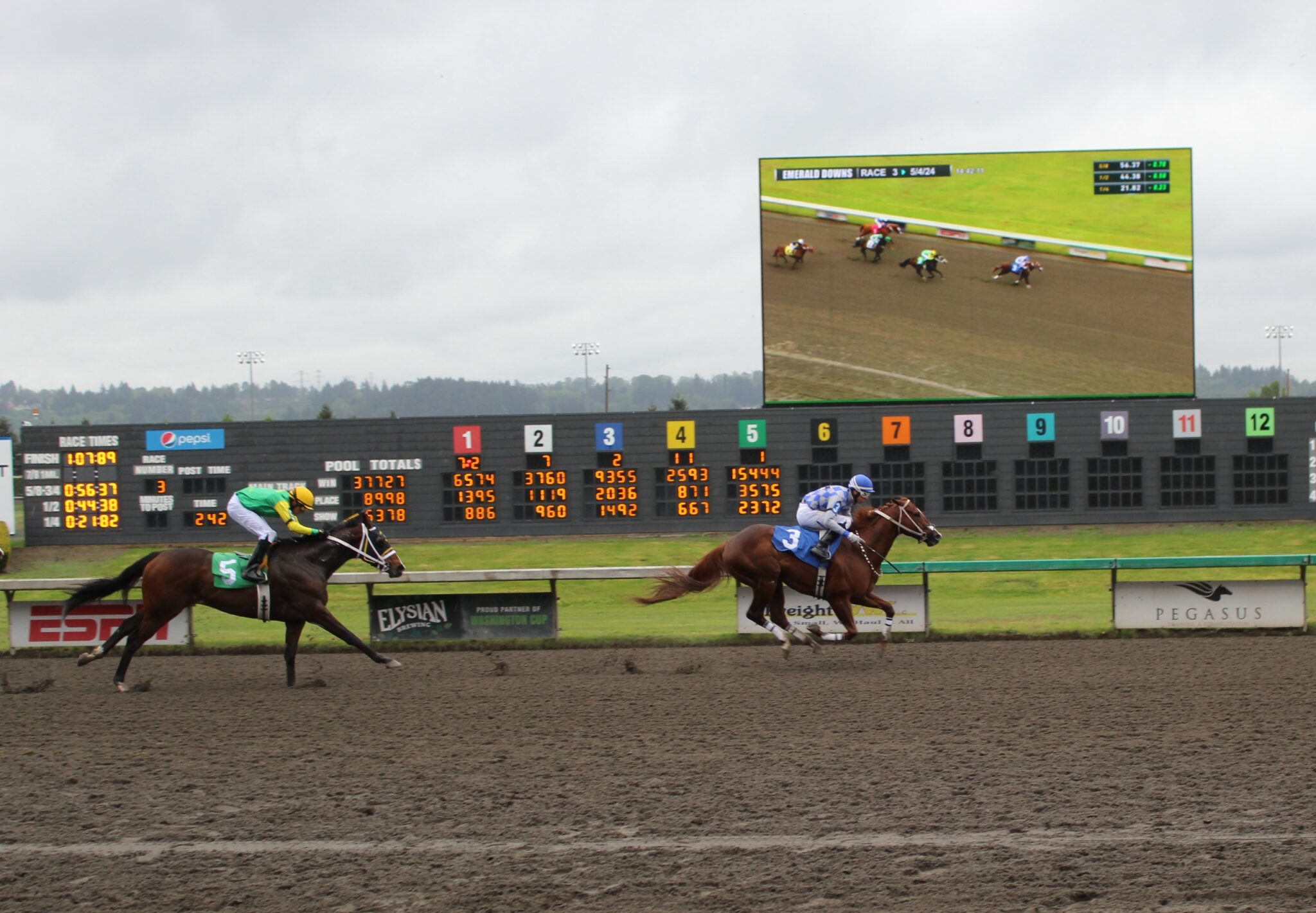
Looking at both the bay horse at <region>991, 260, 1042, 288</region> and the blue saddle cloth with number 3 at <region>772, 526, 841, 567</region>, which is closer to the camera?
the blue saddle cloth with number 3 at <region>772, 526, 841, 567</region>

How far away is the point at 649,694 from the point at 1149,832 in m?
4.88

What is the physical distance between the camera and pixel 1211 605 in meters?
13.4

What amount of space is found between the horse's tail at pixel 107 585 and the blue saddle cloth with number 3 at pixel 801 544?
230 inches

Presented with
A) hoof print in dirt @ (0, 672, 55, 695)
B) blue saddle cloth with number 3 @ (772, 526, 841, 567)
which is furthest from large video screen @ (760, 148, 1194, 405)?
hoof print in dirt @ (0, 672, 55, 695)

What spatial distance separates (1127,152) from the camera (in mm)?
24328

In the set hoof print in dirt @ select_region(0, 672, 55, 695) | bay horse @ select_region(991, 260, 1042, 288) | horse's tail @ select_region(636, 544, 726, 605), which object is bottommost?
hoof print in dirt @ select_region(0, 672, 55, 695)

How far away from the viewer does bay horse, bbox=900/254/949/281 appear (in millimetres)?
24156

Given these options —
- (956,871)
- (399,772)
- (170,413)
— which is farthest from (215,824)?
(170,413)

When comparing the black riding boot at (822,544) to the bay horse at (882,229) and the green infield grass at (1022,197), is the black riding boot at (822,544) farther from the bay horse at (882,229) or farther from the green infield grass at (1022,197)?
the green infield grass at (1022,197)

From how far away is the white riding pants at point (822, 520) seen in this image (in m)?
11.6

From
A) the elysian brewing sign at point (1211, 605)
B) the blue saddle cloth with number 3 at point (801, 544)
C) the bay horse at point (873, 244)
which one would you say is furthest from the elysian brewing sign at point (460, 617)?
the bay horse at point (873, 244)

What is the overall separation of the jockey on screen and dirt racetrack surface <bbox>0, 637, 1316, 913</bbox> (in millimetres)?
1113

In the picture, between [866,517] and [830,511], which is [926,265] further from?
[830,511]

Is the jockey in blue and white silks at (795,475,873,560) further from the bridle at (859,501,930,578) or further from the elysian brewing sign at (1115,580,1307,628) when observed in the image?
the elysian brewing sign at (1115,580,1307,628)
